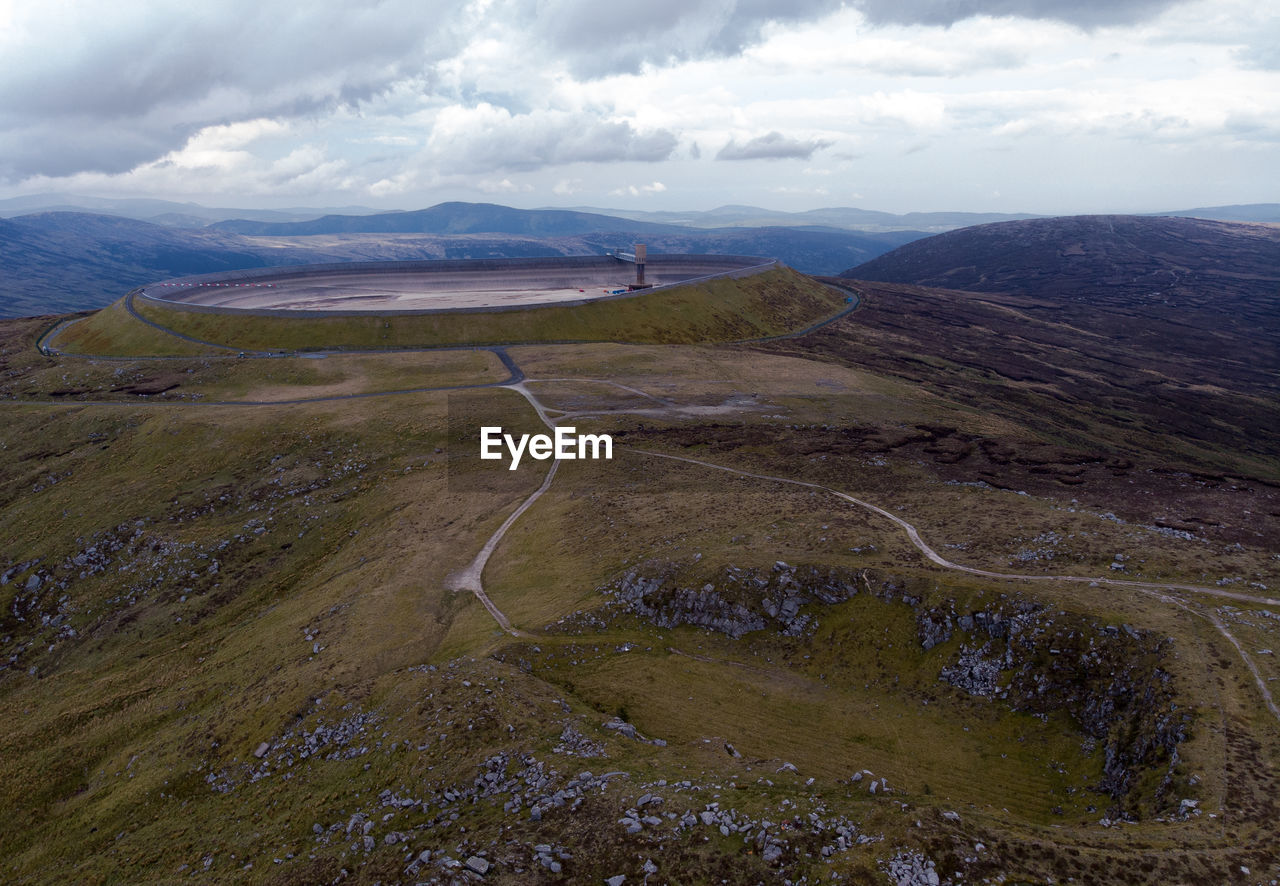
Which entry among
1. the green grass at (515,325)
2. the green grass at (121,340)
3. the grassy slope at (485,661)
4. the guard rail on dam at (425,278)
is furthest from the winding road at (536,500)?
the guard rail on dam at (425,278)

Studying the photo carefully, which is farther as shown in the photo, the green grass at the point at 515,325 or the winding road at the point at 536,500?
the green grass at the point at 515,325

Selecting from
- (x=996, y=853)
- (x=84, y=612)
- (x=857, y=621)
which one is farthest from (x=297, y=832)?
(x=84, y=612)

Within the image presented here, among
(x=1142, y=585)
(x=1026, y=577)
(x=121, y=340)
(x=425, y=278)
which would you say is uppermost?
(x=425, y=278)

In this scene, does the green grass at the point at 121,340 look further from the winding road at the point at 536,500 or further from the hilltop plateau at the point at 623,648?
the hilltop plateau at the point at 623,648

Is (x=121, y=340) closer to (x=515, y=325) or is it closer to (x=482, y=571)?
(x=515, y=325)

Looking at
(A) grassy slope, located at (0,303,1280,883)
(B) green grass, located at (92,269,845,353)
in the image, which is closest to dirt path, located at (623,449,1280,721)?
(A) grassy slope, located at (0,303,1280,883)

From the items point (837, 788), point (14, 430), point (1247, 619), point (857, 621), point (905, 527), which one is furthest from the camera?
point (14, 430)

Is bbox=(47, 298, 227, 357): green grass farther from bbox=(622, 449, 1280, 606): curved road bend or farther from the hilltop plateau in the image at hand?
bbox=(622, 449, 1280, 606): curved road bend

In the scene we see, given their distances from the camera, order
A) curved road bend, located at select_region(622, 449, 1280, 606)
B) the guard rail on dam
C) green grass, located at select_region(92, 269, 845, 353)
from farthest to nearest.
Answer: the guard rail on dam < green grass, located at select_region(92, 269, 845, 353) < curved road bend, located at select_region(622, 449, 1280, 606)

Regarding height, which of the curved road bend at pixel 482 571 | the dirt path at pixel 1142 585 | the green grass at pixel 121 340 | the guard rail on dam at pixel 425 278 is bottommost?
the curved road bend at pixel 482 571

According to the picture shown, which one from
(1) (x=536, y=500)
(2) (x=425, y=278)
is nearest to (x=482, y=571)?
(1) (x=536, y=500)

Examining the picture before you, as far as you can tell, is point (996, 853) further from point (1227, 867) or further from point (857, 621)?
point (857, 621)
